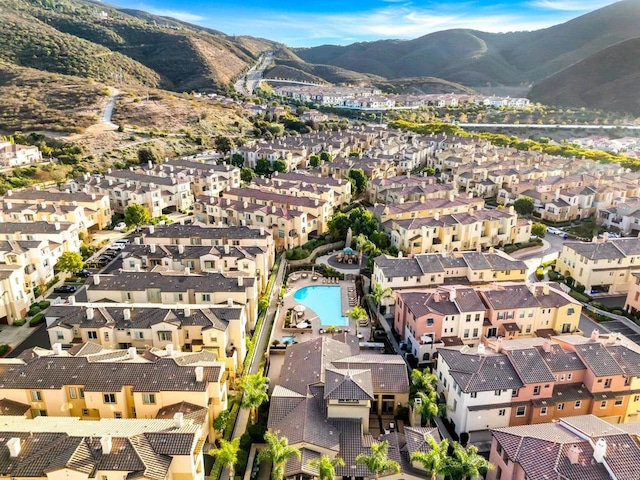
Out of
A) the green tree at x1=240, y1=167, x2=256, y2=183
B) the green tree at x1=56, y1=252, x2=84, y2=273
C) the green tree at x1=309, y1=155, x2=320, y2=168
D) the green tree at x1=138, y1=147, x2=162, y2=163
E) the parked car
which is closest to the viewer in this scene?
the parked car

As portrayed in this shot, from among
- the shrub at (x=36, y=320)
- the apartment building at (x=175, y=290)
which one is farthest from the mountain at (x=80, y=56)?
the apartment building at (x=175, y=290)

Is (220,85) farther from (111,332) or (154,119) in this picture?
(111,332)

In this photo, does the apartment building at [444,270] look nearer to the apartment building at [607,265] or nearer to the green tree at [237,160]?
the apartment building at [607,265]

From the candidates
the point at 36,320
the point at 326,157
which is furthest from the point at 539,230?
the point at 36,320

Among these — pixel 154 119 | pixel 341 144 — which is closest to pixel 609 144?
pixel 341 144

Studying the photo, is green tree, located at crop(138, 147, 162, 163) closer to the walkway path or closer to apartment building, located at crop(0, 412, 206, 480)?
the walkway path

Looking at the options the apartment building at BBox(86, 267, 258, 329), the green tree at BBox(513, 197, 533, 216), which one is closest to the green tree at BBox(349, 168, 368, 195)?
the green tree at BBox(513, 197, 533, 216)
